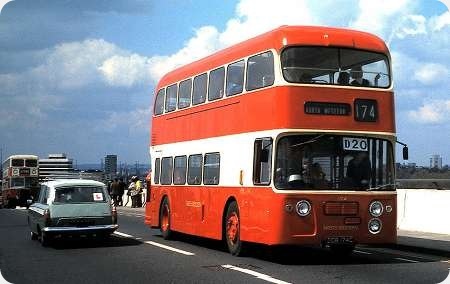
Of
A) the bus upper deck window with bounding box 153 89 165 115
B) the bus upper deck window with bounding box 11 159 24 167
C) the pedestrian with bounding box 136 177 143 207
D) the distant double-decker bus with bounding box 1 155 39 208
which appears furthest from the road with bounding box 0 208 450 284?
the bus upper deck window with bounding box 11 159 24 167

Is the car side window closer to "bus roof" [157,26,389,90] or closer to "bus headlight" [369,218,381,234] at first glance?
"bus roof" [157,26,389,90]

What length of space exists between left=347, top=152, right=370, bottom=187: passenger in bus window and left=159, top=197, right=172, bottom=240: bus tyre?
23.1 feet

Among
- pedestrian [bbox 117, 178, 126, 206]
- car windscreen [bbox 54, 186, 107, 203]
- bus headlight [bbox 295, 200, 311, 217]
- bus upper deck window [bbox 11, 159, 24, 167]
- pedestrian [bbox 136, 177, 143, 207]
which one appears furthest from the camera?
bus upper deck window [bbox 11, 159, 24, 167]

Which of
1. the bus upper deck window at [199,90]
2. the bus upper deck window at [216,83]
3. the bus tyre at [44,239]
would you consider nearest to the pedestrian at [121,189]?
the bus tyre at [44,239]

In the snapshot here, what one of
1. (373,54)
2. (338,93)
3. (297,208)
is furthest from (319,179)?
(373,54)

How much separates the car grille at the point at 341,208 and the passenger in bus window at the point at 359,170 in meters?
0.39

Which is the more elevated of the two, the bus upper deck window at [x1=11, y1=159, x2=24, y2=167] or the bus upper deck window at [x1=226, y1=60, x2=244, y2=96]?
the bus upper deck window at [x1=11, y1=159, x2=24, y2=167]

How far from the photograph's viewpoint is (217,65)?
1565 centimetres

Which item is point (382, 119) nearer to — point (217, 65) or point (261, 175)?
point (261, 175)

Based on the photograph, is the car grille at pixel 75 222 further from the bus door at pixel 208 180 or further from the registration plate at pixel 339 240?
the registration plate at pixel 339 240

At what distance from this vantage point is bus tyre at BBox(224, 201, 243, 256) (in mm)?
14141

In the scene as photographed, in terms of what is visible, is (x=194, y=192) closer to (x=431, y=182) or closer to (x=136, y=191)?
(x=431, y=182)

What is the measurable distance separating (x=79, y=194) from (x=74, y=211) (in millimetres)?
610

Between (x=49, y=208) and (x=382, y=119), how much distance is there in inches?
305
